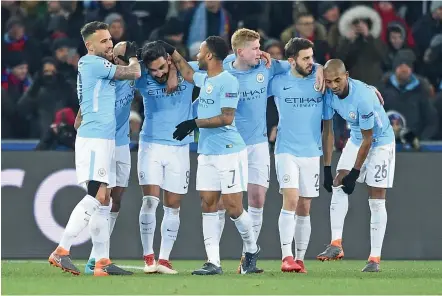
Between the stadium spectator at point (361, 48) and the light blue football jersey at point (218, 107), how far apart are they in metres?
5.58

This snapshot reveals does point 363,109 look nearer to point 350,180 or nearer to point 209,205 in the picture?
point 350,180

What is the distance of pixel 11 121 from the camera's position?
1703 cm

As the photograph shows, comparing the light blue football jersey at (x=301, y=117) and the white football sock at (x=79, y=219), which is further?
the light blue football jersey at (x=301, y=117)

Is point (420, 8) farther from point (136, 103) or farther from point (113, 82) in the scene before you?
point (113, 82)

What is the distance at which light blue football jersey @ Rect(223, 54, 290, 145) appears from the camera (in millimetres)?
12633

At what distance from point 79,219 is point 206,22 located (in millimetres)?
6594

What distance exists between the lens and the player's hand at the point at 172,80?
12477mm

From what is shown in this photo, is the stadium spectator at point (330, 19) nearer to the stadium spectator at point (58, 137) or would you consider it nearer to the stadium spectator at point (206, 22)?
the stadium spectator at point (206, 22)

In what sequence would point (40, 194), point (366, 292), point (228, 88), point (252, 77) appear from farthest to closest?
point (40, 194) < point (252, 77) < point (228, 88) < point (366, 292)

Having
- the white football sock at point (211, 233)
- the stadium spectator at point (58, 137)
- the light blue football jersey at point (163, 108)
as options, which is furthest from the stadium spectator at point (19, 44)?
the white football sock at point (211, 233)

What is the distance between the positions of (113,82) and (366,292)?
11.0 ft

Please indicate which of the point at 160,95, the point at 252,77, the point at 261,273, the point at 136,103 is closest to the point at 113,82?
the point at 160,95

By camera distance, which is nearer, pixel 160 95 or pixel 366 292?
pixel 366 292

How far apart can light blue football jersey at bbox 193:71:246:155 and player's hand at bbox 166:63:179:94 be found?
32cm
